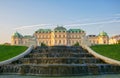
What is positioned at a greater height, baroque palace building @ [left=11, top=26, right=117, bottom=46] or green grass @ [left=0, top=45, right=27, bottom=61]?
baroque palace building @ [left=11, top=26, right=117, bottom=46]

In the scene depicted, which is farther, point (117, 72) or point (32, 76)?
point (117, 72)

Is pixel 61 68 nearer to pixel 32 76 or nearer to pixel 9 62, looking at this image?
pixel 32 76

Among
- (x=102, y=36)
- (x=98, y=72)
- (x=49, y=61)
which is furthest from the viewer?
(x=102, y=36)

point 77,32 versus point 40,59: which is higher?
point 77,32

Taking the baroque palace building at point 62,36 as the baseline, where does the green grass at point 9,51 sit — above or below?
below

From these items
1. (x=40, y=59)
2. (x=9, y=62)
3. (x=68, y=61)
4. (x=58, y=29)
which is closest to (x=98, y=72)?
(x=68, y=61)

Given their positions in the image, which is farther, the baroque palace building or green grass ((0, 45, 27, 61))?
the baroque palace building

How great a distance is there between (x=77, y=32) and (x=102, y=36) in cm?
1178

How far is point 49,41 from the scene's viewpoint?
133000mm

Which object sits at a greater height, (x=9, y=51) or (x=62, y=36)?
(x=62, y=36)

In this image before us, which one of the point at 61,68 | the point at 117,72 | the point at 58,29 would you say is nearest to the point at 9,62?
the point at 61,68

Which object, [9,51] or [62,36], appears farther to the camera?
[62,36]

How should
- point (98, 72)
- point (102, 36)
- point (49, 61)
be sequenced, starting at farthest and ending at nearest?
point (102, 36)
point (49, 61)
point (98, 72)

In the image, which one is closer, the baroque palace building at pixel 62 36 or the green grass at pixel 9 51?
the green grass at pixel 9 51
